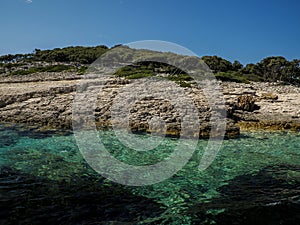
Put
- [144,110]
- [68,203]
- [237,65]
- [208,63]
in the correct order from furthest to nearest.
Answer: [237,65]
[208,63]
[144,110]
[68,203]

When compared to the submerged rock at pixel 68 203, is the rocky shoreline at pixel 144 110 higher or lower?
higher

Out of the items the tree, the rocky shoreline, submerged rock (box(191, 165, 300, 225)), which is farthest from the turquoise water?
the tree

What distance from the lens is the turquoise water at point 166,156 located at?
22.1 ft

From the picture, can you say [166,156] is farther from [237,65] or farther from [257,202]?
[237,65]

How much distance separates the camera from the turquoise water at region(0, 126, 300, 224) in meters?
6.72

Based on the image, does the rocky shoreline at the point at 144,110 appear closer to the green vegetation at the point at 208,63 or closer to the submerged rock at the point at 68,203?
the submerged rock at the point at 68,203

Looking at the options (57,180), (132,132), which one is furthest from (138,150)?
(57,180)

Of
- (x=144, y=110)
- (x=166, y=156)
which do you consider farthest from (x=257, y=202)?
(x=144, y=110)

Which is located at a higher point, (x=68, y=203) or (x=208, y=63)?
(x=208, y=63)

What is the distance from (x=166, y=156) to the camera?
10641 mm

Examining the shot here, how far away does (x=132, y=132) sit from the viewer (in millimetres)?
14602

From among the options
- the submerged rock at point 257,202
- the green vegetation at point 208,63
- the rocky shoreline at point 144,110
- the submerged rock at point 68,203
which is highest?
the green vegetation at point 208,63

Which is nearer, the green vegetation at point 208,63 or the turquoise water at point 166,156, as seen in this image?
the turquoise water at point 166,156

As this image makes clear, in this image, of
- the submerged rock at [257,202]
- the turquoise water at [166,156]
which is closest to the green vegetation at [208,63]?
the turquoise water at [166,156]
